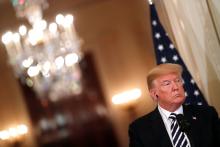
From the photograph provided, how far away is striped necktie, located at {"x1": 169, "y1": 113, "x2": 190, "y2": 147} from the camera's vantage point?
2965 millimetres

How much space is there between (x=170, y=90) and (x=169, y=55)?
118cm

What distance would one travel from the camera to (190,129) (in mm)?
2996

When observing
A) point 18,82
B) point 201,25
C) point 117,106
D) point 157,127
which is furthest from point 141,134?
point 18,82

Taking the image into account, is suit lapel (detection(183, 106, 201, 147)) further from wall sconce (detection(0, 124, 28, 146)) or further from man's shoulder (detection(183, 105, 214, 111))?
wall sconce (detection(0, 124, 28, 146))

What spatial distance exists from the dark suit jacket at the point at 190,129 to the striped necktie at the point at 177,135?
0.04m

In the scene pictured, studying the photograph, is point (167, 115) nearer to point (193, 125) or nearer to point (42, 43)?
point (193, 125)

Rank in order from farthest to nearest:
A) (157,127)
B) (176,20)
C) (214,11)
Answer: (176,20), (214,11), (157,127)

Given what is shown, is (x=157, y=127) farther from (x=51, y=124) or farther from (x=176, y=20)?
(x=51, y=124)

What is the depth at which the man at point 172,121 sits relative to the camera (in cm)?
297

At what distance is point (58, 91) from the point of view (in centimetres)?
1220

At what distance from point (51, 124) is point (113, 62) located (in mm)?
→ 2501

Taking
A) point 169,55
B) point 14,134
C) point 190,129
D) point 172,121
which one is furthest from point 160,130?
point 14,134

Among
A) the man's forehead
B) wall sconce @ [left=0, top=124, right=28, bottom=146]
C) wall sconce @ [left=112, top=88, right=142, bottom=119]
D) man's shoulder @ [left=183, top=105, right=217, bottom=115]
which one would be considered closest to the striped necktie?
man's shoulder @ [left=183, top=105, right=217, bottom=115]

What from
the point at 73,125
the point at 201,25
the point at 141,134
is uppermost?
the point at 201,25
